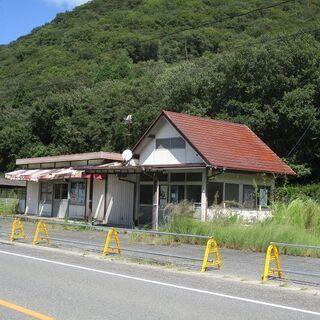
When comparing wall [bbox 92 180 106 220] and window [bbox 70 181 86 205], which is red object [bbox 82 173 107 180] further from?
window [bbox 70 181 86 205]

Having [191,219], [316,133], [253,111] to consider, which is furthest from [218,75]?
[191,219]

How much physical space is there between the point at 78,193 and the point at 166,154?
8.17 metres

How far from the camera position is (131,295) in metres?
9.20

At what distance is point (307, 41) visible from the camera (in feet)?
124

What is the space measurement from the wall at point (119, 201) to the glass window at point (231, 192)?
5.72 m

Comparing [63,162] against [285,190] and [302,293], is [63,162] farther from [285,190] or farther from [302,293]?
[302,293]

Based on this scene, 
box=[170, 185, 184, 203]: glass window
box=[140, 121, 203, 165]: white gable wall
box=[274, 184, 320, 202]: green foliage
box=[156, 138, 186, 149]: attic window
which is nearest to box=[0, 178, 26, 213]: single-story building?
box=[140, 121, 203, 165]: white gable wall

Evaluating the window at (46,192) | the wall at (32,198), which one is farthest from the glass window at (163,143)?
the wall at (32,198)

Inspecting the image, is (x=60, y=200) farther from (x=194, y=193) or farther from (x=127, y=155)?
(x=194, y=193)

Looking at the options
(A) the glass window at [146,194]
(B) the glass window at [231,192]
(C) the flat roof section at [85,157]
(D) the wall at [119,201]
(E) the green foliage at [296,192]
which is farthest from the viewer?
(C) the flat roof section at [85,157]

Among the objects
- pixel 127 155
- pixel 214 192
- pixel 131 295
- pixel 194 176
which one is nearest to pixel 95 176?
pixel 127 155

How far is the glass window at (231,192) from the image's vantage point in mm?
26469

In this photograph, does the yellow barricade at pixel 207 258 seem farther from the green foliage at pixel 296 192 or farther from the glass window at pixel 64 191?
the glass window at pixel 64 191

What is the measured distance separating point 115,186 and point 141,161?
2388 mm
